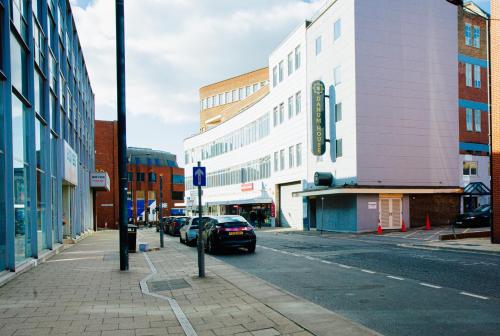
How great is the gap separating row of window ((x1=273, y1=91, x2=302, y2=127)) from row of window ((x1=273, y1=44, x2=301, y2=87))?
2426 millimetres

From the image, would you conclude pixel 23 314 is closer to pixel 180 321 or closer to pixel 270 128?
pixel 180 321

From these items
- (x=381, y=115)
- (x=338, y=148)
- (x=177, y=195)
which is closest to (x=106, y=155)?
(x=177, y=195)

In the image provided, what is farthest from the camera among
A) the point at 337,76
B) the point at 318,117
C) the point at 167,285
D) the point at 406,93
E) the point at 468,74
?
the point at 468,74

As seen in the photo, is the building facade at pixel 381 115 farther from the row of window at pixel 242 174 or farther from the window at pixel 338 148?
the row of window at pixel 242 174

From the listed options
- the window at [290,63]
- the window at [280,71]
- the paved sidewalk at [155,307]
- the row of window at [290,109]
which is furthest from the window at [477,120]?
the paved sidewalk at [155,307]

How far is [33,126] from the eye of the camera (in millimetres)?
13328

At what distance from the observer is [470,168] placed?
33.7m

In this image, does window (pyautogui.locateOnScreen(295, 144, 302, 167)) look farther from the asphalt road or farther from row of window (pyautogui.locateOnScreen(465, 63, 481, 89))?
the asphalt road

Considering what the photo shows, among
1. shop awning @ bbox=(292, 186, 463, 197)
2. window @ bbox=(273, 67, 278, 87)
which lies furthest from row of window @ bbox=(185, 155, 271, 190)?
shop awning @ bbox=(292, 186, 463, 197)

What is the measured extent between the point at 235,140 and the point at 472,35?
28675 millimetres

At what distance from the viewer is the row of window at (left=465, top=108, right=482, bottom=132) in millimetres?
33781

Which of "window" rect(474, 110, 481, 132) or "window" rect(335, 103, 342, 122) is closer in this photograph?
"window" rect(335, 103, 342, 122)

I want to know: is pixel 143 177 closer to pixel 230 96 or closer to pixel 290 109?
pixel 230 96

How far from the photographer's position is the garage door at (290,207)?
3791cm
